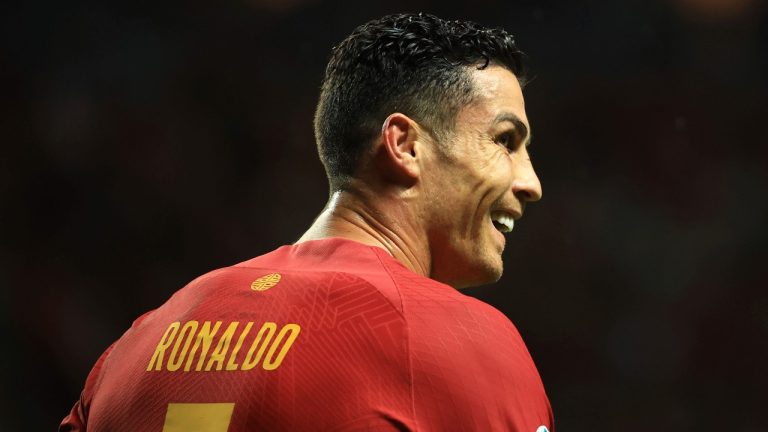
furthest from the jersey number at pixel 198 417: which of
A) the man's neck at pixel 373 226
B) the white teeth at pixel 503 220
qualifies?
the white teeth at pixel 503 220

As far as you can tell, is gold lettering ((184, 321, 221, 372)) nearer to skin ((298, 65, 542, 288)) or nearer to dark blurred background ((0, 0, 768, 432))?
skin ((298, 65, 542, 288))

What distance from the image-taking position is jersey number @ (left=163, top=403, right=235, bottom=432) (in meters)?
1.12

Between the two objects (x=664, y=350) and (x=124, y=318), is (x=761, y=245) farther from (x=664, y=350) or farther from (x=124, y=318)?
(x=124, y=318)

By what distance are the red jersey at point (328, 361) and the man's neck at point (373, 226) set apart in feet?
0.53

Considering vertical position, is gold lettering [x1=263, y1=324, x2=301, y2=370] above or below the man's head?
below

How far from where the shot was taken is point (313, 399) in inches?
43.4

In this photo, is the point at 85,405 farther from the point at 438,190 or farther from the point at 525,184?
the point at 525,184

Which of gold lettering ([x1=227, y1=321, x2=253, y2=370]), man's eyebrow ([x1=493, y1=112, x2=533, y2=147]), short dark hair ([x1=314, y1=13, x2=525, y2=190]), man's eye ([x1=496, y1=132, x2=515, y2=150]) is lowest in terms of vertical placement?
gold lettering ([x1=227, y1=321, x2=253, y2=370])

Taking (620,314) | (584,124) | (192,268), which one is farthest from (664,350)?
(192,268)

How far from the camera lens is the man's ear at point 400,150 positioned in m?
1.48

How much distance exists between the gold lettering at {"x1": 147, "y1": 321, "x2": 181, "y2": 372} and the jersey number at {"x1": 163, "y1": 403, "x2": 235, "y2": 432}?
0.08m

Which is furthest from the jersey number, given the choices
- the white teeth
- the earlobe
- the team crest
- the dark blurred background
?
the dark blurred background

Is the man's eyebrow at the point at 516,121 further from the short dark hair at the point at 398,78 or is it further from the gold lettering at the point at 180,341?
the gold lettering at the point at 180,341

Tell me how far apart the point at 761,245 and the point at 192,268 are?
7.99 ft
